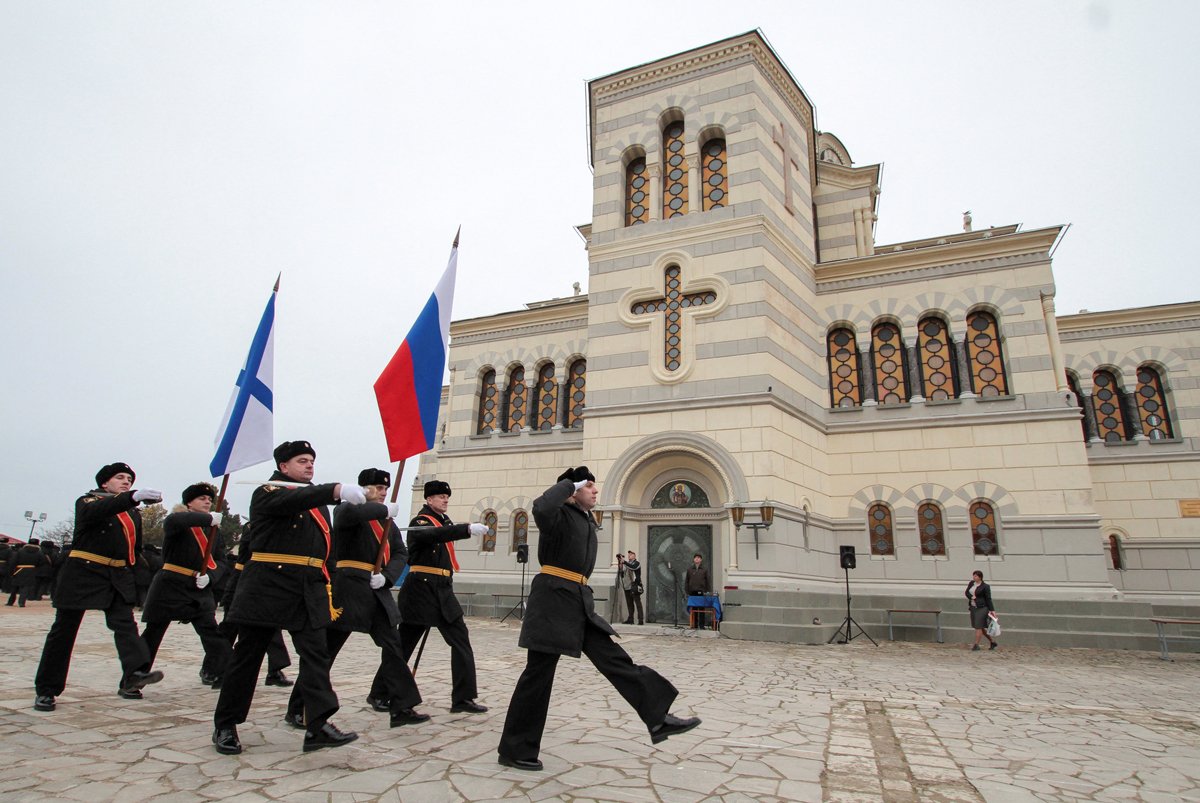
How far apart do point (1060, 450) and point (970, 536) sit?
105 inches

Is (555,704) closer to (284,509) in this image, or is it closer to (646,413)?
(284,509)

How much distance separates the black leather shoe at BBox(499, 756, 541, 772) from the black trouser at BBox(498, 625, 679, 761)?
0.02 meters

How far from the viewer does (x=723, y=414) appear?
14.9 metres

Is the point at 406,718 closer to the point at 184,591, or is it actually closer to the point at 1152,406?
the point at 184,591

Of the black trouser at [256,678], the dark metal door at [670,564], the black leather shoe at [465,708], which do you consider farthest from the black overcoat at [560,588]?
the dark metal door at [670,564]

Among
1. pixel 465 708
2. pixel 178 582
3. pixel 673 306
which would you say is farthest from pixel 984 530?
pixel 178 582

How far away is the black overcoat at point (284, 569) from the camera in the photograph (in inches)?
181

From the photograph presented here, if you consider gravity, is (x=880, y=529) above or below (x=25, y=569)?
above

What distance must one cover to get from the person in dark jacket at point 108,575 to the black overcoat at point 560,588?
340 centimetres

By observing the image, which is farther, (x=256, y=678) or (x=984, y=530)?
(x=984, y=530)

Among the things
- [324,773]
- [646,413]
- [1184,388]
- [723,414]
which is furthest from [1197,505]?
[324,773]

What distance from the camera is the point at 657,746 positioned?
4.77 meters

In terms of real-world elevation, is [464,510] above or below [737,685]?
above

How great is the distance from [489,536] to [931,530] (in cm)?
1156
